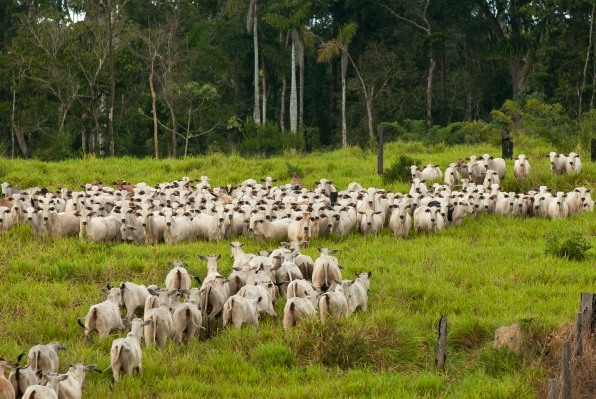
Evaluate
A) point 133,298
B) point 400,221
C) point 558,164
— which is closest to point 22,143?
point 558,164

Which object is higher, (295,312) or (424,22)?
(424,22)

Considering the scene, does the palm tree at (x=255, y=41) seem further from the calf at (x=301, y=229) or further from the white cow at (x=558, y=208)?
the calf at (x=301, y=229)

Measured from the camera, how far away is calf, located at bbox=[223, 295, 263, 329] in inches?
465

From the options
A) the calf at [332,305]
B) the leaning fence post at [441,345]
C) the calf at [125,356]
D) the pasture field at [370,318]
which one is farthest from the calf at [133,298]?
the leaning fence post at [441,345]

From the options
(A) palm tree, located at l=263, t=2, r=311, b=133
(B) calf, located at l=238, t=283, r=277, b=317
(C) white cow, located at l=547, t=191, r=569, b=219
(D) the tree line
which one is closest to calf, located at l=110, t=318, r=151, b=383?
(B) calf, located at l=238, t=283, r=277, b=317

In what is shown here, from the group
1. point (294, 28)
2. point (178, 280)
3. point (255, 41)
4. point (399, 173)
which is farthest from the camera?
point (255, 41)

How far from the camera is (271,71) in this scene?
44844 millimetres

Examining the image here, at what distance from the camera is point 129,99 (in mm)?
40938

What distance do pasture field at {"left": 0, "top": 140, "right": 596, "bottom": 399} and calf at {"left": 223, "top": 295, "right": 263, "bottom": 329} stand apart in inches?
8.0

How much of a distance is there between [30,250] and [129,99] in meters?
25.6

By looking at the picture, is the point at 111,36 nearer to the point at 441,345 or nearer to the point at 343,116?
the point at 343,116

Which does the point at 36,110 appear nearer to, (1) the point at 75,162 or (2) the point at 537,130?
(1) the point at 75,162

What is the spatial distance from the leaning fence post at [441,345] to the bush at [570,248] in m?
5.41

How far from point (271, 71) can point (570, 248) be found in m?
30.4
